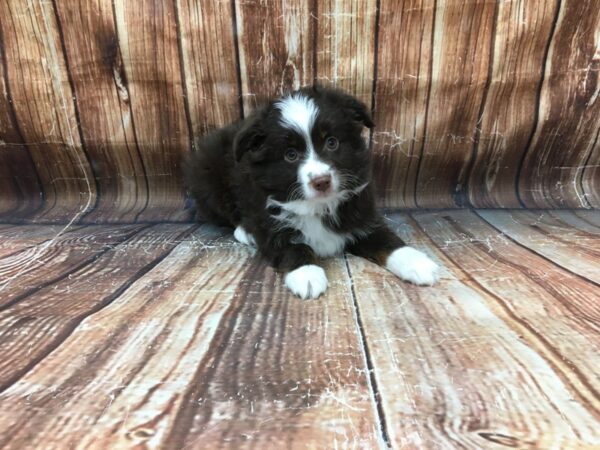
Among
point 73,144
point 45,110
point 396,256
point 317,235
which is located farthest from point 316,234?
point 45,110

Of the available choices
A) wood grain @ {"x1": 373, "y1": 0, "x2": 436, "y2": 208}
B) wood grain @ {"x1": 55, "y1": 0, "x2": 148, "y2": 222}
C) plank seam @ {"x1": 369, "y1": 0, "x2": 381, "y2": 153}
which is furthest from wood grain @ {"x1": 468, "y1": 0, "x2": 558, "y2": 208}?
wood grain @ {"x1": 55, "y1": 0, "x2": 148, "y2": 222}

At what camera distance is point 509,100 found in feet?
9.87

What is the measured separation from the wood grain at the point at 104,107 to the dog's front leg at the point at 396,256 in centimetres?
185

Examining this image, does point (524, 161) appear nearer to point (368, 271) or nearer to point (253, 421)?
point (368, 271)

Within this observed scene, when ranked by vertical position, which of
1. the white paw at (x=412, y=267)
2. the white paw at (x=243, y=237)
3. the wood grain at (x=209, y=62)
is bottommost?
the white paw at (x=243, y=237)

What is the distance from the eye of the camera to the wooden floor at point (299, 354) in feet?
3.31

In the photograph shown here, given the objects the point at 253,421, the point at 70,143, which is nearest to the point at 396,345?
the point at 253,421

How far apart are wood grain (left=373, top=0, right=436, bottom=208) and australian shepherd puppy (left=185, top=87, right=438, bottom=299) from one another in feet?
2.64

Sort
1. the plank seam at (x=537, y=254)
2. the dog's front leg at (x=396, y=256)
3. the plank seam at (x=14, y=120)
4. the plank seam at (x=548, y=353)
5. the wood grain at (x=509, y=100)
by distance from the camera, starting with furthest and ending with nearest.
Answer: the plank seam at (x=14, y=120) < the wood grain at (x=509, y=100) < the dog's front leg at (x=396, y=256) < the plank seam at (x=537, y=254) < the plank seam at (x=548, y=353)

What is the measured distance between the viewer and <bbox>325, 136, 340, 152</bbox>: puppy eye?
2.21m

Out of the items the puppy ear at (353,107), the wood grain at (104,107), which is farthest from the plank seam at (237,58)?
the puppy ear at (353,107)

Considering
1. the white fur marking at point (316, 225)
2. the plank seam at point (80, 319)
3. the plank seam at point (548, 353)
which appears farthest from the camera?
the white fur marking at point (316, 225)

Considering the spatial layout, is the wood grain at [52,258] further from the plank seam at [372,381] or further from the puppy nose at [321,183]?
the plank seam at [372,381]

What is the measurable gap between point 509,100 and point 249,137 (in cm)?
199
